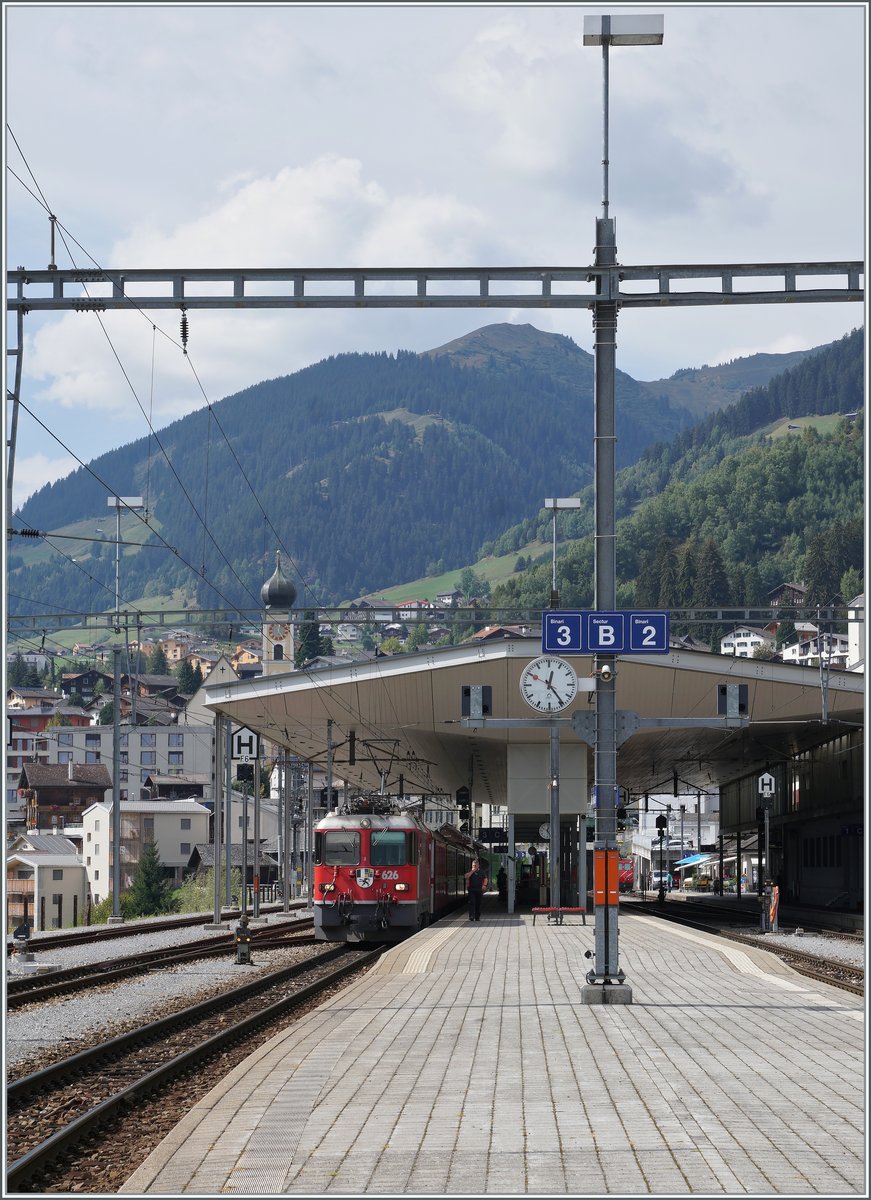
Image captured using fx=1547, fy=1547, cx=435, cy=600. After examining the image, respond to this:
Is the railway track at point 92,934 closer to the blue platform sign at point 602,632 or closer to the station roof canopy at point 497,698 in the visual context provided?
the station roof canopy at point 497,698

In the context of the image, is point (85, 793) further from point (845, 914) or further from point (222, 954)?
point (222, 954)

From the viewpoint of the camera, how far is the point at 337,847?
32.2 metres

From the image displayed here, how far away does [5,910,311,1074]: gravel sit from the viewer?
617 inches

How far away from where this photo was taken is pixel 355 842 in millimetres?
32156

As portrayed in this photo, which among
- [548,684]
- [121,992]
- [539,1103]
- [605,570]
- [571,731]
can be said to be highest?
[605,570]

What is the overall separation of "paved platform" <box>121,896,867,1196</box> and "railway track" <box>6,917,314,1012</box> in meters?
5.94

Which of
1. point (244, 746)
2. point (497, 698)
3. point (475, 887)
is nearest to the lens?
point (475, 887)

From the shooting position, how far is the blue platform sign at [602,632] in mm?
15680

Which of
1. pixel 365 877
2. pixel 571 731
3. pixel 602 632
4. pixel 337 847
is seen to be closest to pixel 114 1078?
pixel 602 632

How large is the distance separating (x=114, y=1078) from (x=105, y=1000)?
24.0 ft

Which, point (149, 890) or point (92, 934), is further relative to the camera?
point (149, 890)

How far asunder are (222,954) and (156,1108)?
18349 mm

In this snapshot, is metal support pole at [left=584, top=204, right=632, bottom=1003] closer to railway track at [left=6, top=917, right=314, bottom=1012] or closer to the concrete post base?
the concrete post base

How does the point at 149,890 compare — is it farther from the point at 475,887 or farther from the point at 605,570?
the point at 605,570
